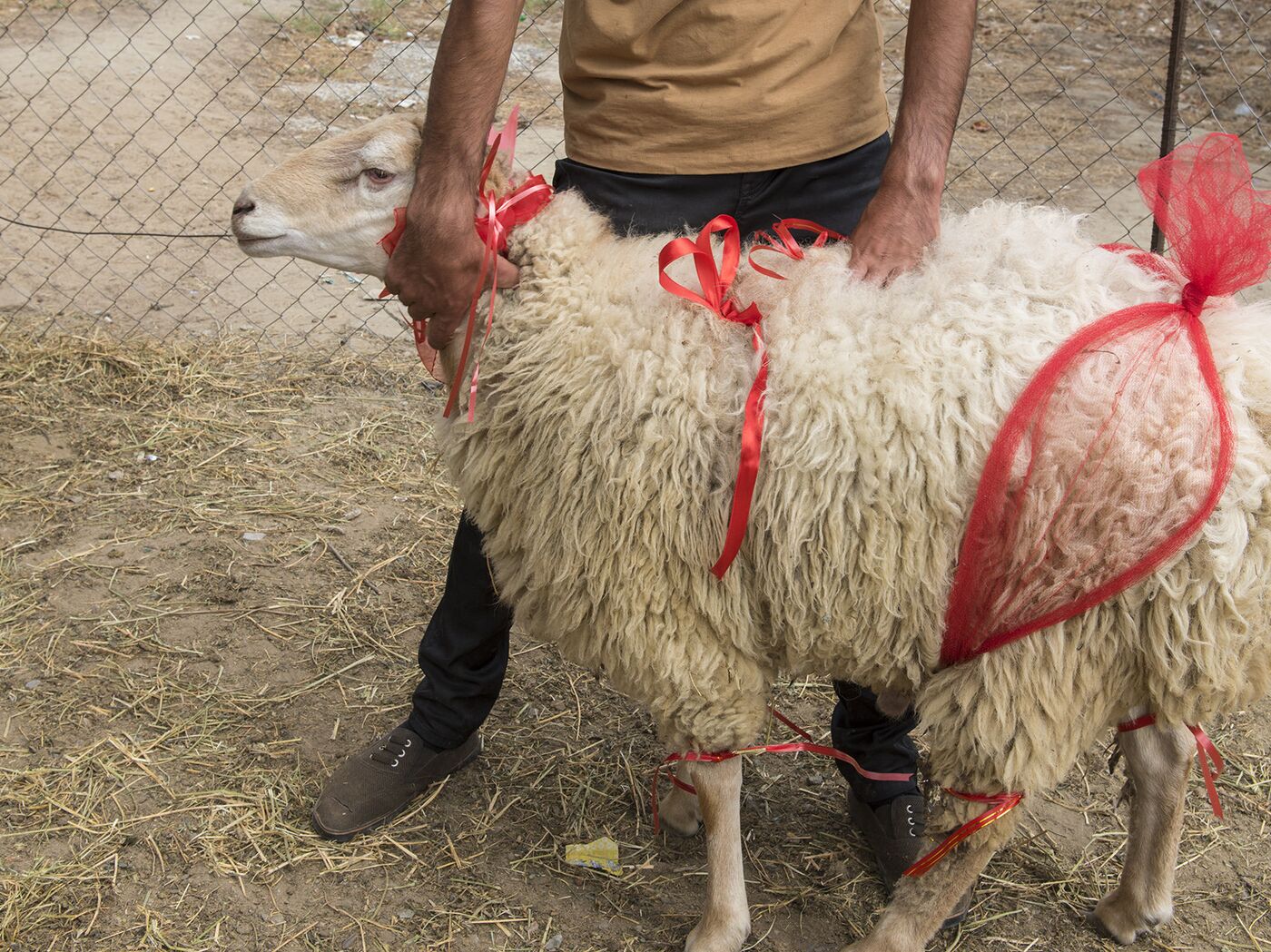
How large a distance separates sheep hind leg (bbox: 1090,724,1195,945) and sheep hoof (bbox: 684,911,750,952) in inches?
31.3

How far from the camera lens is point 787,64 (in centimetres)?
209

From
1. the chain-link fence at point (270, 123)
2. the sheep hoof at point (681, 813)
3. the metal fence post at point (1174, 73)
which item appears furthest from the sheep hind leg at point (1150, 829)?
the chain-link fence at point (270, 123)

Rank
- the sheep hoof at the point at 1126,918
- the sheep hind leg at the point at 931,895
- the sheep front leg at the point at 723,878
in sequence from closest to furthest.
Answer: the sheep hind leg at the point at 931,895, the sheep front leg at the point at 723,878, the sheep hoof at the point at 1126,918

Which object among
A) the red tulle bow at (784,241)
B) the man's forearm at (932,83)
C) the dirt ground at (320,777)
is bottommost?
the dirt ground at (320,777)

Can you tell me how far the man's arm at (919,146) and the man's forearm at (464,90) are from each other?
69 cm

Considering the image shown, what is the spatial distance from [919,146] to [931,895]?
1391 mm

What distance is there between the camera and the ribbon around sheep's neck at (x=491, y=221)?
204 centimetres

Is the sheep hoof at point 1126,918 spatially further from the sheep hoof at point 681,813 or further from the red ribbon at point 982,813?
the sheep hoof at point 681,813

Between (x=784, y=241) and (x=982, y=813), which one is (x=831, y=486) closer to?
(x=784, y=241)

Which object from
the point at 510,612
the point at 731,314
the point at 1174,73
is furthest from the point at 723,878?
the point at 1174,73

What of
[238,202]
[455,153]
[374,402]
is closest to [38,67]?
[374,402]

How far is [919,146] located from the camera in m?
2.03

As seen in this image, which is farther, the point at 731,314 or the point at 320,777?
the point at 320,777

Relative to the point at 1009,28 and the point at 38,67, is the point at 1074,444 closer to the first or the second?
the point at 38,67
